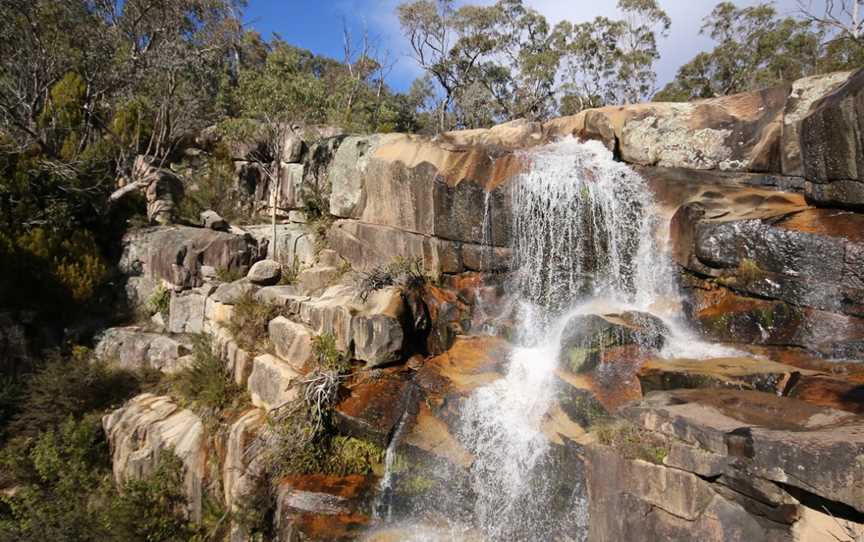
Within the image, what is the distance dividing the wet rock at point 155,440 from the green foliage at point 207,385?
238mm

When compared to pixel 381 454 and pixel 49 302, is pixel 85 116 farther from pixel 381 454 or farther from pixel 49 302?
pixel 381 454

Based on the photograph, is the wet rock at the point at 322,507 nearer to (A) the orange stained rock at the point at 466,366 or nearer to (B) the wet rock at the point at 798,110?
(A) the orange stained rock at the point at 466,366

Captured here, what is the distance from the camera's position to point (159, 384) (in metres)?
10.4

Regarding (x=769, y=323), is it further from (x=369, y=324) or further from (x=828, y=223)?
(x=369, y=324)

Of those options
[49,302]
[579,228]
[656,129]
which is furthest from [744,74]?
[49,302]

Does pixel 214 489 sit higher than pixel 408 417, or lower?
lower

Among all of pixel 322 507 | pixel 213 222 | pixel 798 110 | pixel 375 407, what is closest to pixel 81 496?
pixel 322 507

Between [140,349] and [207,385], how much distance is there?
12.3 feet

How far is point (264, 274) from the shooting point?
36.3 ft

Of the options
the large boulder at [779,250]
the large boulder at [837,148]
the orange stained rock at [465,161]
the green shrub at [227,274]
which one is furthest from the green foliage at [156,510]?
the large boulder at [837,148]

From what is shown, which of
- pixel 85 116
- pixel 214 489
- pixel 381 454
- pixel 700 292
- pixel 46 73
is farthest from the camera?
pixel 85 116

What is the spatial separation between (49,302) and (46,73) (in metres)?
6.70

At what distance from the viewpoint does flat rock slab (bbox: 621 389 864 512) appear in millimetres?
3674

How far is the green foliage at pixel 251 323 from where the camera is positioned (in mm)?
8773
